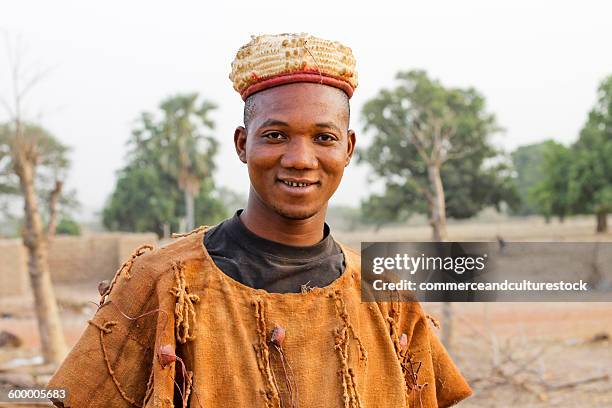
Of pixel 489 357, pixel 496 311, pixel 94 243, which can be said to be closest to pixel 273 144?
pixel 489 357

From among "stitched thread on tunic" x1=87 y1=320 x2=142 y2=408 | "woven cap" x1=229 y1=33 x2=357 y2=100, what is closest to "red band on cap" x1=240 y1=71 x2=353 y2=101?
"woven cap" x1=229 y1=33 x2=357 y2=100

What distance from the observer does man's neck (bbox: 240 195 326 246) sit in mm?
1634

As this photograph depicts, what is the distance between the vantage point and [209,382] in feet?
4.93

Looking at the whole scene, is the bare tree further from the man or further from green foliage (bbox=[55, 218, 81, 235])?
green foliage (bbox=[55, 218, 81, 235])

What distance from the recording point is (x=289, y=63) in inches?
62.2

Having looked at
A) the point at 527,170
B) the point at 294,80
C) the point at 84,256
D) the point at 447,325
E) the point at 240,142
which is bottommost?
the point at 447,325

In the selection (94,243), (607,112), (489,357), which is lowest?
(489,357)

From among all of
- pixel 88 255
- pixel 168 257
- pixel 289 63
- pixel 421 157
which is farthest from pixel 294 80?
pixel 421 157

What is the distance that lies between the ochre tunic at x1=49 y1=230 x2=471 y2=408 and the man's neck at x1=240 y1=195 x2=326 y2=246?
0.42ft

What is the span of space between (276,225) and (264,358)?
0.30m

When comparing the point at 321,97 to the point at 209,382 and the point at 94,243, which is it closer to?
the point at 209,382

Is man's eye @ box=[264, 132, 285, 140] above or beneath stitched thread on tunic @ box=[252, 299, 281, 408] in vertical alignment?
above

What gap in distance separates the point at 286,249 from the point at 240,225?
4.9 inches

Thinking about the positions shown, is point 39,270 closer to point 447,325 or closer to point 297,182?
point 447,325
